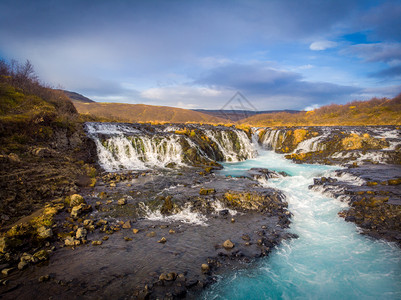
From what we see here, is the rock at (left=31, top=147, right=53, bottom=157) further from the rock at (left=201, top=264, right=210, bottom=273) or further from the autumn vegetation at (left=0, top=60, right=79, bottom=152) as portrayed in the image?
the rock at (left=201, top=264, right=210, bottom=273)

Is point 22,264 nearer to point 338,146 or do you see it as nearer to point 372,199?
point 372,199

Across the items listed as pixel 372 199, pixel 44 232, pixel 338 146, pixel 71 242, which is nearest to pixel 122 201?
pixel 71 242

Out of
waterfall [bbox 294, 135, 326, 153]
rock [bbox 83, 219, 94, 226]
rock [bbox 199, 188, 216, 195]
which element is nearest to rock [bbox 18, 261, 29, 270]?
rock [bbox 83, 219, 94, 226]

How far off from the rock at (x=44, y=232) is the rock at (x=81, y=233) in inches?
31.3

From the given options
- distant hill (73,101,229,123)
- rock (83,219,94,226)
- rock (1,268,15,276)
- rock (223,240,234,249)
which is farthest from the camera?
distant hill (73,101,229,123)

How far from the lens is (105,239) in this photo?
7.27m

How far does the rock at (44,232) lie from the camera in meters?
6.85

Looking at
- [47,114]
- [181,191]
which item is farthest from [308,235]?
[47,114]

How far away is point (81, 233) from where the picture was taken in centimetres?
732

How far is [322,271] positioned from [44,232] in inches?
361

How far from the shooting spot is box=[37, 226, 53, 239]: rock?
6.85 m

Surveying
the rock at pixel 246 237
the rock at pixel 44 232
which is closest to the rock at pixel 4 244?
the rock at pixel 44 232

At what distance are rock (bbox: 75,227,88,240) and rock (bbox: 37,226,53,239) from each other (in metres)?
0.79

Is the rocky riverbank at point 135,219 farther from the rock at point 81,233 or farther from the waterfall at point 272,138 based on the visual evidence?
the waterfall at point 272,138
